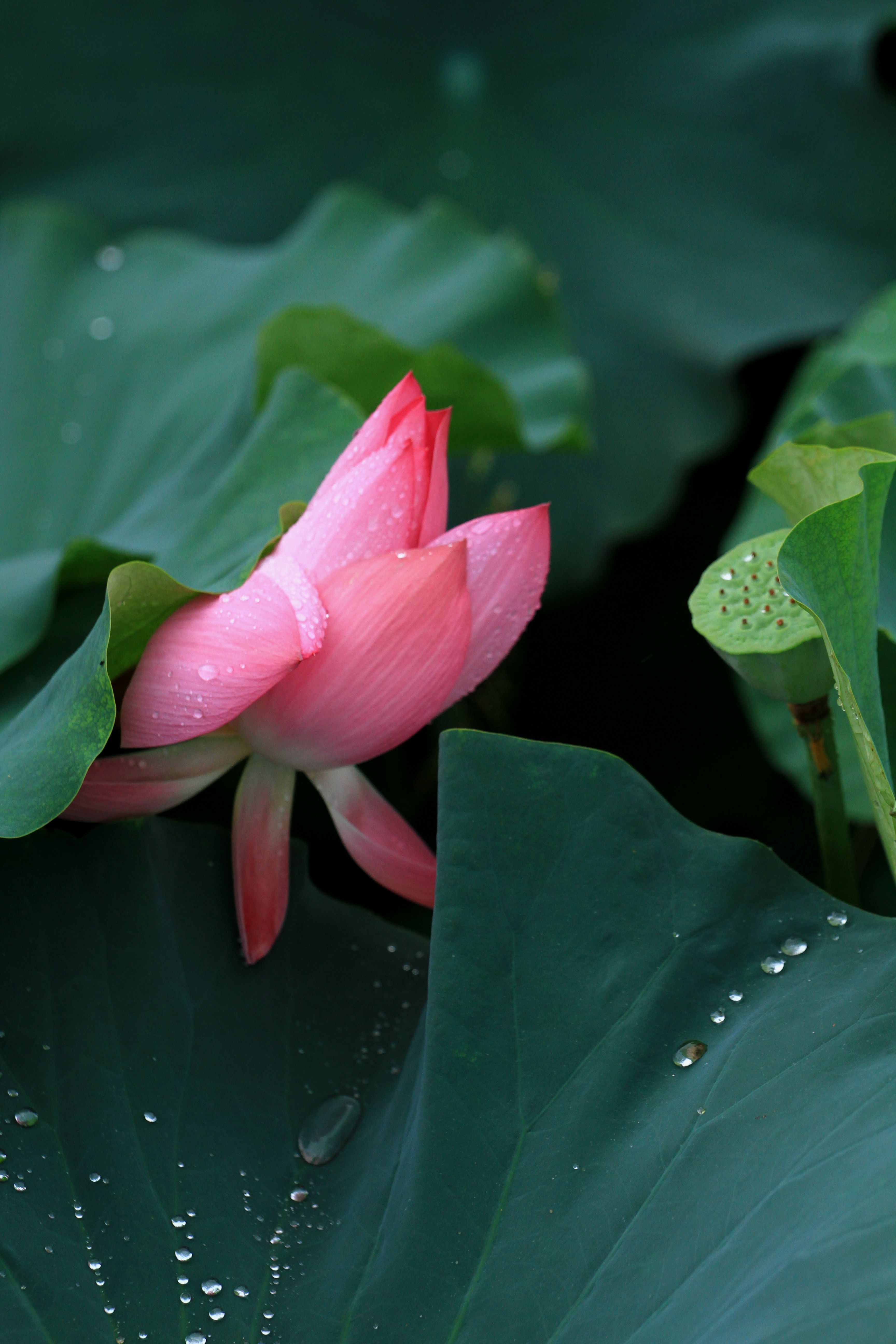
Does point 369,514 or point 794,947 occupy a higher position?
point 369,514

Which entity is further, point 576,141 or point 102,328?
point 576,141

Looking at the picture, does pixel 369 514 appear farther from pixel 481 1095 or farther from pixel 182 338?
pixel 182 338

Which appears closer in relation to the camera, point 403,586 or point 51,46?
point 403,586

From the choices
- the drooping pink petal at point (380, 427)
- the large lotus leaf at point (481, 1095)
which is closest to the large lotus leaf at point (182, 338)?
the drooping pink petal at point (380, 427)

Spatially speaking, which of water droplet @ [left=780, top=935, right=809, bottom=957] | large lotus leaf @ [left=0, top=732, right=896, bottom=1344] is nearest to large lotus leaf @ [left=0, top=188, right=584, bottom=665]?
large lotus leaf @ [left=0, top=732, right=896, bottom=1344]

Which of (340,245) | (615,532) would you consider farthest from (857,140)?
(340,245)

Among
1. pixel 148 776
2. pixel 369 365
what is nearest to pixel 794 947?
pixel 148 776

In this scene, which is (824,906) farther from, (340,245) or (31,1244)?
(340,245)
